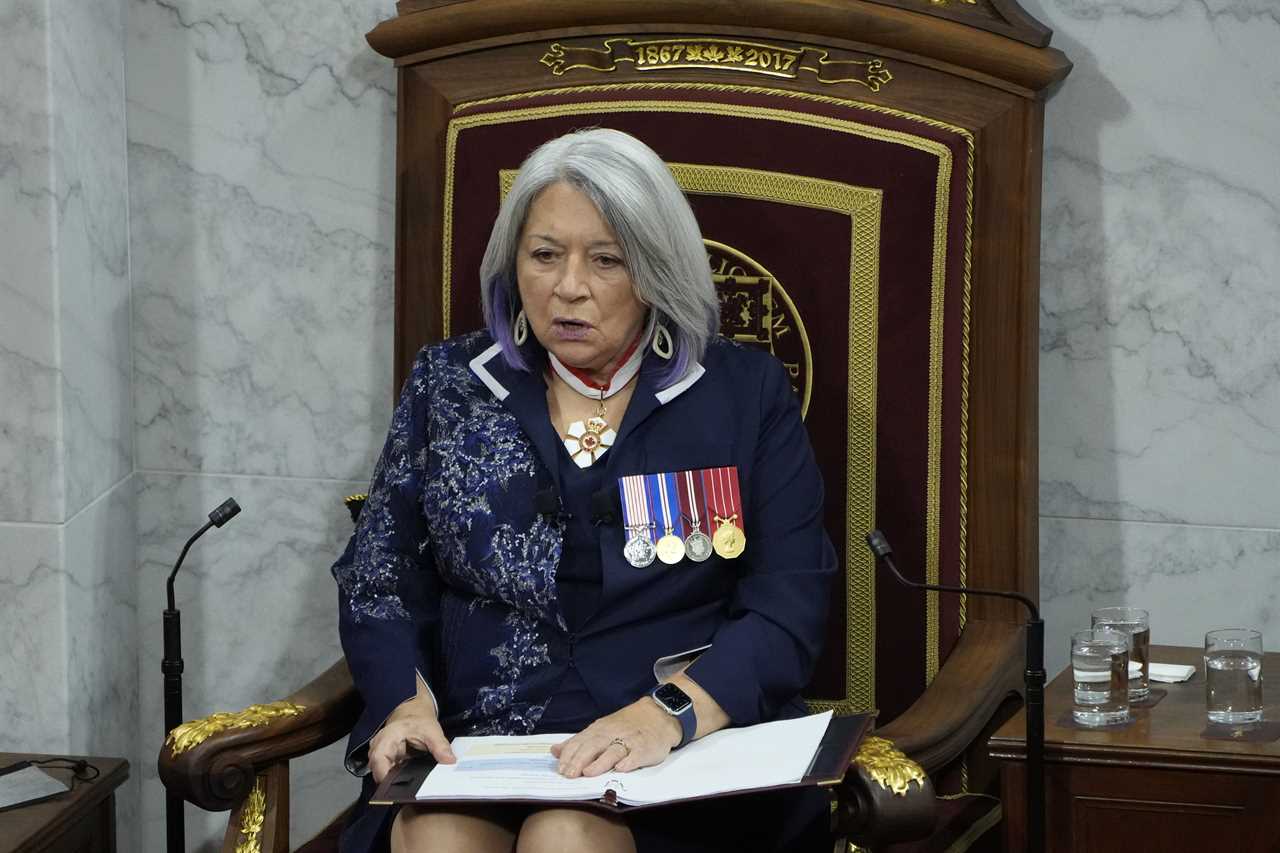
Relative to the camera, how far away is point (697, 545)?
262 cm

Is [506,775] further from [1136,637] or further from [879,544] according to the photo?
[1136,637]

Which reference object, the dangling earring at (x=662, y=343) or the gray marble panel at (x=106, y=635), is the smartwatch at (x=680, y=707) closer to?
the dangling earring at (x=662, y=343)

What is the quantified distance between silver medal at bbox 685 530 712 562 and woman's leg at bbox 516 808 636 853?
429 mm

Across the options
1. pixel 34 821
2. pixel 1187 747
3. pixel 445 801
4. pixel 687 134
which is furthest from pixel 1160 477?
pixel 34 821

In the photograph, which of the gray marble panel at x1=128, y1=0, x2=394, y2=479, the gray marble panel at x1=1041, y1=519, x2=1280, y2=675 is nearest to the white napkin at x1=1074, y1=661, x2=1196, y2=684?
the gray marble panel at x1=1041, y1=519, x2=1280, y2=675

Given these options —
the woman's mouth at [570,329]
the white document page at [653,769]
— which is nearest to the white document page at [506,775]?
the white document page at [653,769]

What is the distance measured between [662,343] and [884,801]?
0.82 meters

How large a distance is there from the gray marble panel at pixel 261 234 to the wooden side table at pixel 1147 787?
145 cm

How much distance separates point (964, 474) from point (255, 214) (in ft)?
4.54

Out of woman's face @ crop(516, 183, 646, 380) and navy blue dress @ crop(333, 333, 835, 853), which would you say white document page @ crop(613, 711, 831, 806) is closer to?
navy blue dress @ crop(333, 333, 835, 853)

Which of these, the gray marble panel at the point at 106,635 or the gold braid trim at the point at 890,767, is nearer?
the gold braid trim at the point at 890,767

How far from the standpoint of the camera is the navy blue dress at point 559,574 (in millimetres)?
2602

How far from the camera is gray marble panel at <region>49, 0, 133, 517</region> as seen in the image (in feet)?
9.87

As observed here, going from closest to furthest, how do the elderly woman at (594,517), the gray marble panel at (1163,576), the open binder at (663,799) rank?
the open binder at (663,799) < the elderly woman at (594,517) < the gray marble panel at (1163,576)
